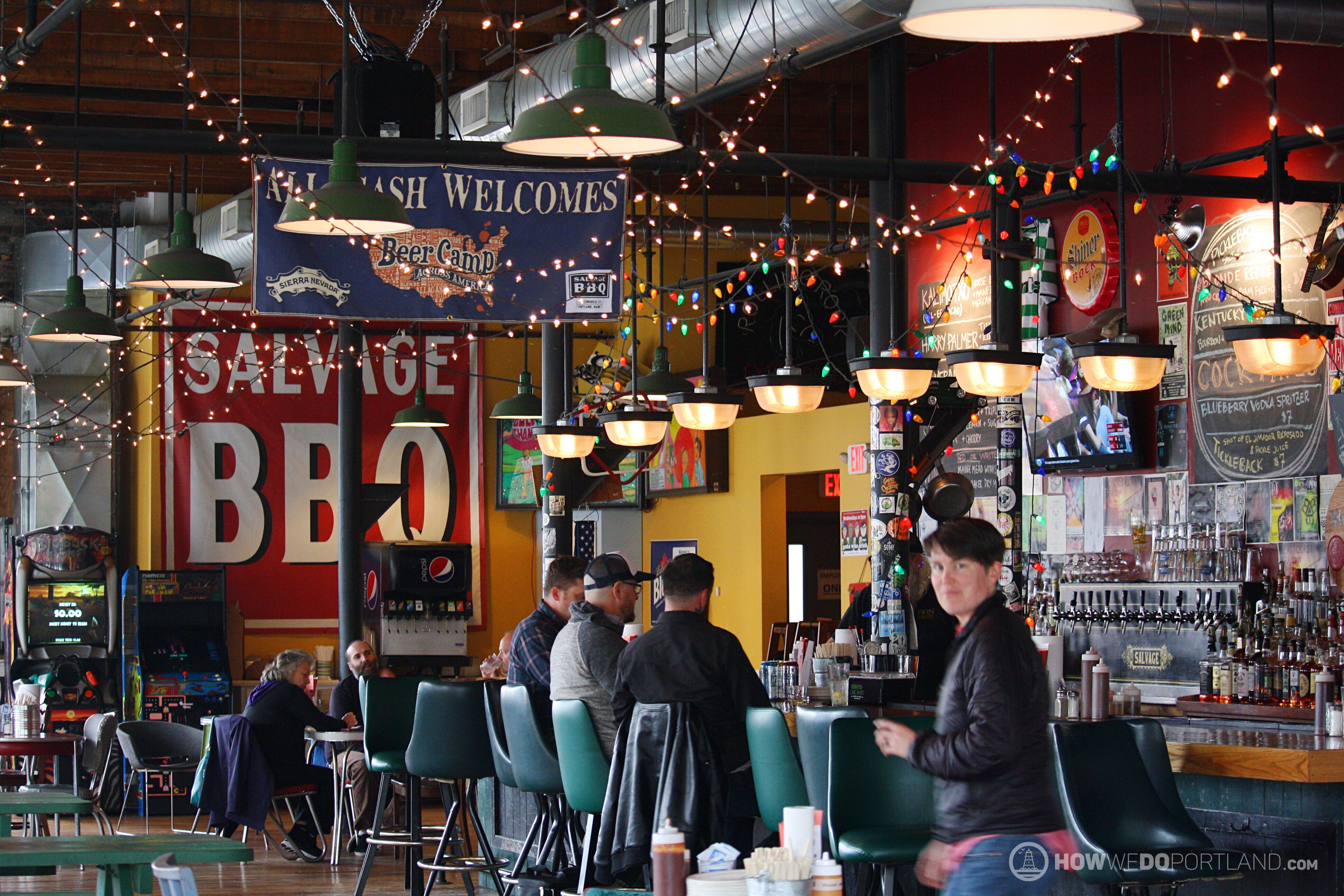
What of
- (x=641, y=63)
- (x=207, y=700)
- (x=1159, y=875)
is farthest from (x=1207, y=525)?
(x=207, y=700)

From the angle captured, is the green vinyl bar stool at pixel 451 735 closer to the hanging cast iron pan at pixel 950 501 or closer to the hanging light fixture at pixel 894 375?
the hanging light fixture at pixel 894 375

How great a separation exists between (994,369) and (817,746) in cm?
229

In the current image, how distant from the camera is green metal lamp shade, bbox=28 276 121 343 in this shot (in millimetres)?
8539

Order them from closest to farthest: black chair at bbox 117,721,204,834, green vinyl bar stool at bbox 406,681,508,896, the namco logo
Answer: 1. green vinyl bar stool at bbox 406,681,508,896
2. black chair at bbox 117,721,204,834
3. the namco logo

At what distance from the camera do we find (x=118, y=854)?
4.26m

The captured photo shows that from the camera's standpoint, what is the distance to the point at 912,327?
11.3 metres

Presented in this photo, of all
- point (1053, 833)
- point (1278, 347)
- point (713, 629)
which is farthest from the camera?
point (1278, 347)

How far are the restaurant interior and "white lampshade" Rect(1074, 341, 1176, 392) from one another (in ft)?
0.04

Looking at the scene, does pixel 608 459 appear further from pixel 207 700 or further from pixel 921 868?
pixel 921 868

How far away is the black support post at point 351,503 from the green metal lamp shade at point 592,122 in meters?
8.13

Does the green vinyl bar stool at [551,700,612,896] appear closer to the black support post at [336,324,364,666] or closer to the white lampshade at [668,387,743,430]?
the white lampshade at [668,387,743,430]

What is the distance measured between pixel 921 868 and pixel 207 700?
1022 centimetres

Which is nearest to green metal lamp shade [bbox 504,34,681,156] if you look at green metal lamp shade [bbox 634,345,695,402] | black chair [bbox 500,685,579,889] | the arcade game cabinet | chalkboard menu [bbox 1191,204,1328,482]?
black chair [bbox 500,685,579,889]

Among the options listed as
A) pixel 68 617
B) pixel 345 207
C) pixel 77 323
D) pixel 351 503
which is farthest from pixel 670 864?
pixel 68 617
